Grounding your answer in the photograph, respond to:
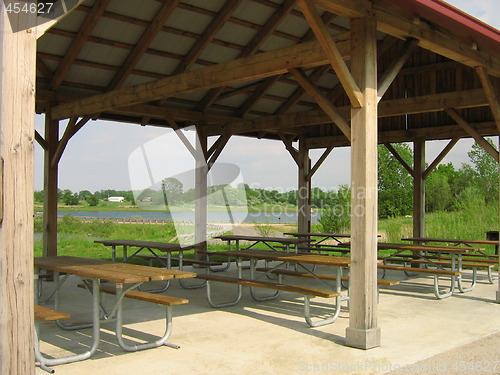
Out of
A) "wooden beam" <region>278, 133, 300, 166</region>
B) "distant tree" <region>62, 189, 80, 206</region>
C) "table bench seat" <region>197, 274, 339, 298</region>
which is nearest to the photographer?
"table bench seat" <region>197, 274, 339, 298</region>

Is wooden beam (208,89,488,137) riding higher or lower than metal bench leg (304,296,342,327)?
higher

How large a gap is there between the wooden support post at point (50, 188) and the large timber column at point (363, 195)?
5845mm

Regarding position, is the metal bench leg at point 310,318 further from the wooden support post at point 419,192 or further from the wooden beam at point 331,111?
the wooden support post at point 419,192

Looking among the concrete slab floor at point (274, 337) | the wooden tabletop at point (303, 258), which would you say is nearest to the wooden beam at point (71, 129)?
the concrete slab floor at point (274, 337)

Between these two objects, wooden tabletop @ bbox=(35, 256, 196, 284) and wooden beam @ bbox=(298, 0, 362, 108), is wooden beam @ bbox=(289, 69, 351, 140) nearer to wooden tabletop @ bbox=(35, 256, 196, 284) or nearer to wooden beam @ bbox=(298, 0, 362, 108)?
wooden beam @ bbox=(298, 0, 362, 108)

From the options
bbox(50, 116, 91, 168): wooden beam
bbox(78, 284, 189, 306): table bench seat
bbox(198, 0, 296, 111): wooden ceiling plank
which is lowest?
bbox(78, 284, 189, 306): table bench seat

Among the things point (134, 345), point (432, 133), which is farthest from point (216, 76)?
point (432, 133)

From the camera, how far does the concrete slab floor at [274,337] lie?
4055 millimetres

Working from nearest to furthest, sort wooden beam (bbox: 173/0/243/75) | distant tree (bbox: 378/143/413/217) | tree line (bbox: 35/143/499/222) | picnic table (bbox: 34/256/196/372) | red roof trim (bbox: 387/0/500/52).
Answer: picnic table (bbox: 34/256/196/372), red roof trim (bbox: 387/0/500/52), wooden beam (bbox: 173/0/243/75), tree line (bbox: 35/143/499/222), distant tree (bbox: 378/143/413/217)

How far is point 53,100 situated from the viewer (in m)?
8.88

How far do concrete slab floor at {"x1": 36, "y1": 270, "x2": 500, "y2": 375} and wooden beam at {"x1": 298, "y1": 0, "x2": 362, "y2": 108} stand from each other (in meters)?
2.14

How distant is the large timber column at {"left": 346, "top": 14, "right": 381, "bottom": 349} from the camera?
15.0 ft

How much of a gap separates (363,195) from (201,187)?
6822mm

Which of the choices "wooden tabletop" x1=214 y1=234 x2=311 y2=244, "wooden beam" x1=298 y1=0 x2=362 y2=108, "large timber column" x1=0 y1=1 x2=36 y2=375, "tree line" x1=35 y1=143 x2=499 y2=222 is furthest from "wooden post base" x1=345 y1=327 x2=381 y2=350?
"tree line" x1=35 y1=143 x2=499 y2=222
